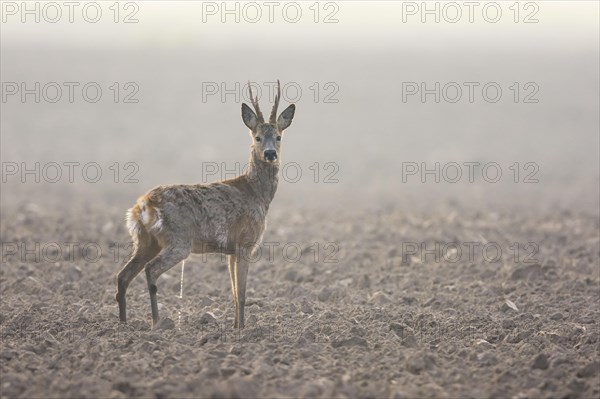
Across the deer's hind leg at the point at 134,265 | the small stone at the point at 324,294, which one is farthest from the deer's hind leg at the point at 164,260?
the small stone at the point at 324,294

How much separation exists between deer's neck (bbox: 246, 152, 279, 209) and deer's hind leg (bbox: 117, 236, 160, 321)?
5.75ft

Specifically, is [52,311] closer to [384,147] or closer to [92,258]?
[92,258]

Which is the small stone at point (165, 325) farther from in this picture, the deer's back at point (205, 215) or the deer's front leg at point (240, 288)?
the deer's back at point (205, 215)

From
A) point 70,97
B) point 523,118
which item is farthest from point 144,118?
point 523,118

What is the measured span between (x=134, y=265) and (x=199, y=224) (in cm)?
100

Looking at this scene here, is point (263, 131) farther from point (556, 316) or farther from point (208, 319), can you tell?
point (556, 316)

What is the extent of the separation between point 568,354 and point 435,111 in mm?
36775

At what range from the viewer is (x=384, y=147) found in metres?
38.7

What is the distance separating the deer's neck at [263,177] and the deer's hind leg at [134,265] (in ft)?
5.75

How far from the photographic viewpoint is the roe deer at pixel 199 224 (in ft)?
33.8

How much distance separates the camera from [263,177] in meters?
11.8

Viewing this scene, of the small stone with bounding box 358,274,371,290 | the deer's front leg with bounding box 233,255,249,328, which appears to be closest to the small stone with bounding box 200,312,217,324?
the deer's front leg with bounding box 233,255,249,328

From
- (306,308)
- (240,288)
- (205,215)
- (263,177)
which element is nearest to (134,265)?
(205,215)

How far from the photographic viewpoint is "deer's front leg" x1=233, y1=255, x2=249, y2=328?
10656 millimetres
